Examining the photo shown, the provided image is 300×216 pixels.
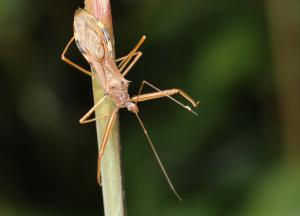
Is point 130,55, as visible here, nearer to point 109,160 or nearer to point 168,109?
point 168,109

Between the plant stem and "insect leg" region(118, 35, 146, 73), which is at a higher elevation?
"insect leg" region(118, 35, 146, 73)

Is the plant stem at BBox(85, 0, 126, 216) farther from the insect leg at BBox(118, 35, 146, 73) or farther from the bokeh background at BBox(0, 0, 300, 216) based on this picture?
the bokeh background at BBox(0, 0, 300, 216)

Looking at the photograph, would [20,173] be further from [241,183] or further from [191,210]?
[241,183]

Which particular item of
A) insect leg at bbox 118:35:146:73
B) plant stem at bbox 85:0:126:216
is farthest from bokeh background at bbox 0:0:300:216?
plant stem at bbox 85:0:126:216

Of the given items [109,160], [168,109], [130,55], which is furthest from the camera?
[168,109]

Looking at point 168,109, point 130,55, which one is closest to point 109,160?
point 130,55

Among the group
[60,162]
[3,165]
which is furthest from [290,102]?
[3,165]
